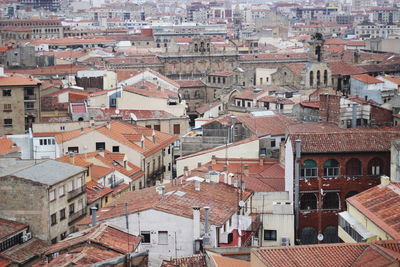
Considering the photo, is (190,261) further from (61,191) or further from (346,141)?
(346,141)

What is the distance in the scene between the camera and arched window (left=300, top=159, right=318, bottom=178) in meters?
45.8

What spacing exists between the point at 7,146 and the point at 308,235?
21540mm

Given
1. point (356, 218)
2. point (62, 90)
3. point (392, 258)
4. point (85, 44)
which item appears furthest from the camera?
point (85, 44)

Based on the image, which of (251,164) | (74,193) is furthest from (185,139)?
(74,193)

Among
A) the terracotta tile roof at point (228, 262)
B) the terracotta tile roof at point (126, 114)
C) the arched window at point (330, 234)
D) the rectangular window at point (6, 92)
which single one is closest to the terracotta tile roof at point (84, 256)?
the terracotta tile roof at point (228, 262)

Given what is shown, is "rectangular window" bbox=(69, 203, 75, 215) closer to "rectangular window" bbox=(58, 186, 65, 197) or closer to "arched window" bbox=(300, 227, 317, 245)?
"rectangular window" bbox=(58, 186, 65, 197)

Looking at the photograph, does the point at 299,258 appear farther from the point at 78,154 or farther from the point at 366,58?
the point at 366,58

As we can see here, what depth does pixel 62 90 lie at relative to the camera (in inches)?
3127

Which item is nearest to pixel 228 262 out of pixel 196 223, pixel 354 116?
pixel 196 223

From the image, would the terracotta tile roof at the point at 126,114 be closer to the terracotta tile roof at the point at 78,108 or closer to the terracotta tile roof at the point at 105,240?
the terracotta tile roof at the point at 78,108

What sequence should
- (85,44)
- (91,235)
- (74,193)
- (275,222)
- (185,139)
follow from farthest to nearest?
1. (85,44)
2. (185,139)
3. (74,193)
4. (275,222)
5. (91,235)

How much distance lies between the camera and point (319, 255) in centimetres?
3017

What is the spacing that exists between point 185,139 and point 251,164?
375 inches

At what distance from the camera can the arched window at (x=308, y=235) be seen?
46219 mm
